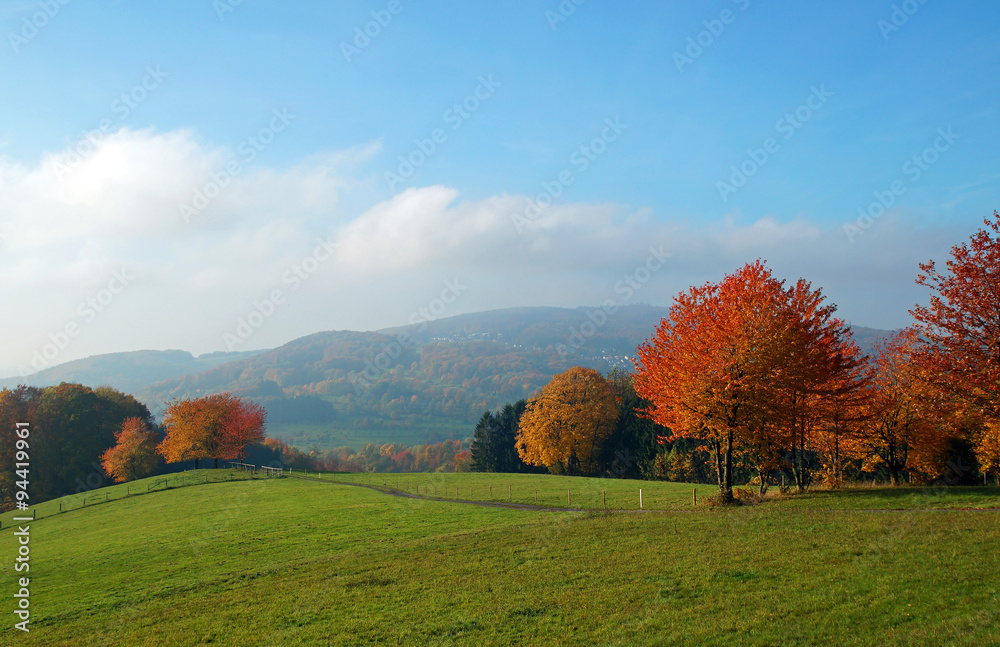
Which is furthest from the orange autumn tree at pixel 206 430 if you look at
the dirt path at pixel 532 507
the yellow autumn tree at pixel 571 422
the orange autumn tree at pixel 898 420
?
the orange autumn tree at pixel 898 420

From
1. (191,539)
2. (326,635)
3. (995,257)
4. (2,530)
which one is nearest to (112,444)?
(2,530)

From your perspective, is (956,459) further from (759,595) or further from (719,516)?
(759,595)

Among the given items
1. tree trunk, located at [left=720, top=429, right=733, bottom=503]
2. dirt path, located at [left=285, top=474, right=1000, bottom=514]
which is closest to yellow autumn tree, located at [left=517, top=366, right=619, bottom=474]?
dirt path, located at [left=285, top=474, right=1000, bottom=514]

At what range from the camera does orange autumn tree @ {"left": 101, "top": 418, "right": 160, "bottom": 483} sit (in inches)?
3000

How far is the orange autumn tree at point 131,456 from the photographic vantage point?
7619 cm

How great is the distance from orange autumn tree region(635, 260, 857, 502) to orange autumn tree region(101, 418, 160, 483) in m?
79.1

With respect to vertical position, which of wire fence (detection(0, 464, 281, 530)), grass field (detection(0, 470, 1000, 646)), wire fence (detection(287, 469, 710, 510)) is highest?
grass field (detection(0, 470, 1000, 646))

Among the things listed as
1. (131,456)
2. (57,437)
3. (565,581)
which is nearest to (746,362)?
(565,581)

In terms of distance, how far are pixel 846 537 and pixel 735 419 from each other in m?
10.1

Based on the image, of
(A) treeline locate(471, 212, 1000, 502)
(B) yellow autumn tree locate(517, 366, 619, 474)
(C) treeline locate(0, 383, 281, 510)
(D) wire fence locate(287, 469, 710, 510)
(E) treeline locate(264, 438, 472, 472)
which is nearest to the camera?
(A) treeline locate(471, 212, 1000, 502)

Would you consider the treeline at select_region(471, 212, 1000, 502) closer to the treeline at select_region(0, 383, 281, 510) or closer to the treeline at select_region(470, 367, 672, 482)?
the treeline at select_region(470, 367, 672, 482)

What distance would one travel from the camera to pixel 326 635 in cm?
1393

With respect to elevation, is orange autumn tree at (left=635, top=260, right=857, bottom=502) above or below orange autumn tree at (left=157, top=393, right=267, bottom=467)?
above

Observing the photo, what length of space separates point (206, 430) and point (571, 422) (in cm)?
5149
